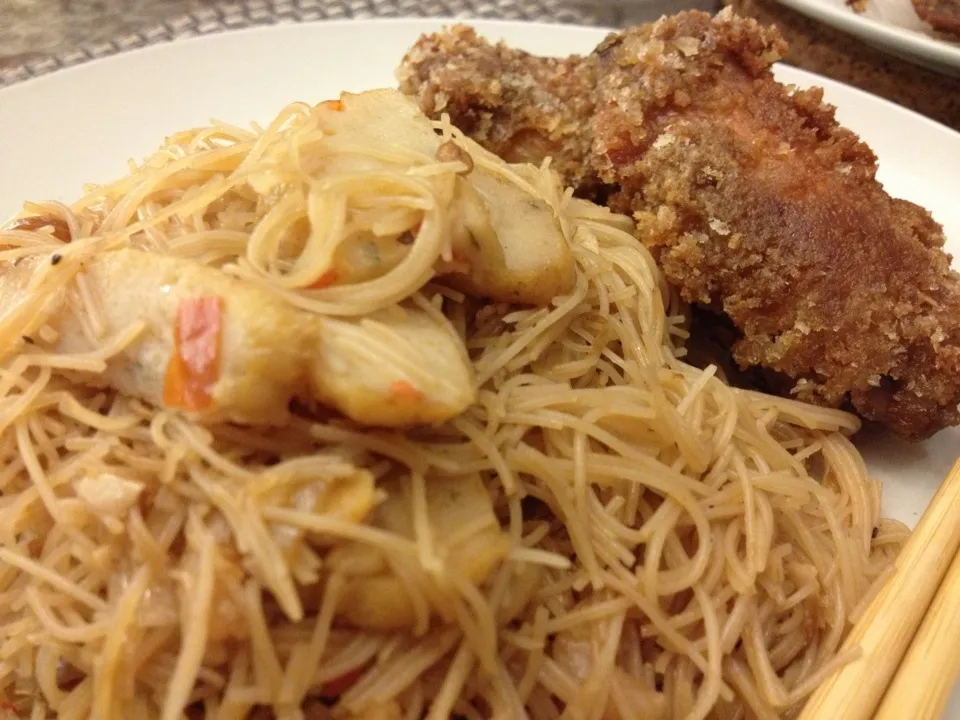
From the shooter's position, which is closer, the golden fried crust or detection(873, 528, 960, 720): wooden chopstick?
detection(873, 528, 960, 720): wooden chopstick

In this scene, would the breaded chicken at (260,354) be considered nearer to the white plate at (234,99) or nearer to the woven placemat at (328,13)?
the white plate at (234,99)

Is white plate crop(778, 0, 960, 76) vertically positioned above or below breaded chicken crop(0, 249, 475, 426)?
below

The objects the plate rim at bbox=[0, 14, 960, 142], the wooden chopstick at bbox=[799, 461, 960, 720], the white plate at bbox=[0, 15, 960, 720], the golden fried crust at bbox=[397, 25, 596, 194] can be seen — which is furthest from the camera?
the plate rim at bbox=[0, 14, 960, 142]

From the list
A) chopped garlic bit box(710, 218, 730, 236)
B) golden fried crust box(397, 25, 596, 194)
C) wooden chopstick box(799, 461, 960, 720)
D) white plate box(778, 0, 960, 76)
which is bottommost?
wooden chopstick box(799, 461, 960, 720)

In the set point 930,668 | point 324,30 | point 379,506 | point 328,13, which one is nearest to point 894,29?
point 324,30

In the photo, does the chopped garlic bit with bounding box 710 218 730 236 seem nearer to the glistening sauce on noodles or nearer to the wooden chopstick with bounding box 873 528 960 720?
the glistening sauce on noodles

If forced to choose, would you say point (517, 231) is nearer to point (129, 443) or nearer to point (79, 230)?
point (129, 443)

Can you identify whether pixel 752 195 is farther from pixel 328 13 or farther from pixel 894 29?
pixel 328 13

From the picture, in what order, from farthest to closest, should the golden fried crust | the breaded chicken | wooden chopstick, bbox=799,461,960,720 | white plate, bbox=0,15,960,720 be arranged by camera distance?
white plate, bbox=0,15,960,720 → the golden fried crust → wooden chopstick, bbox=799,461,960,720 → the breaded chicken

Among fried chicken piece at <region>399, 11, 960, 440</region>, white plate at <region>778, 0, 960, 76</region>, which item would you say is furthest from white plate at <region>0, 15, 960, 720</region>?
fried chicken piece at <region>399, 11, 960, 440</region>
